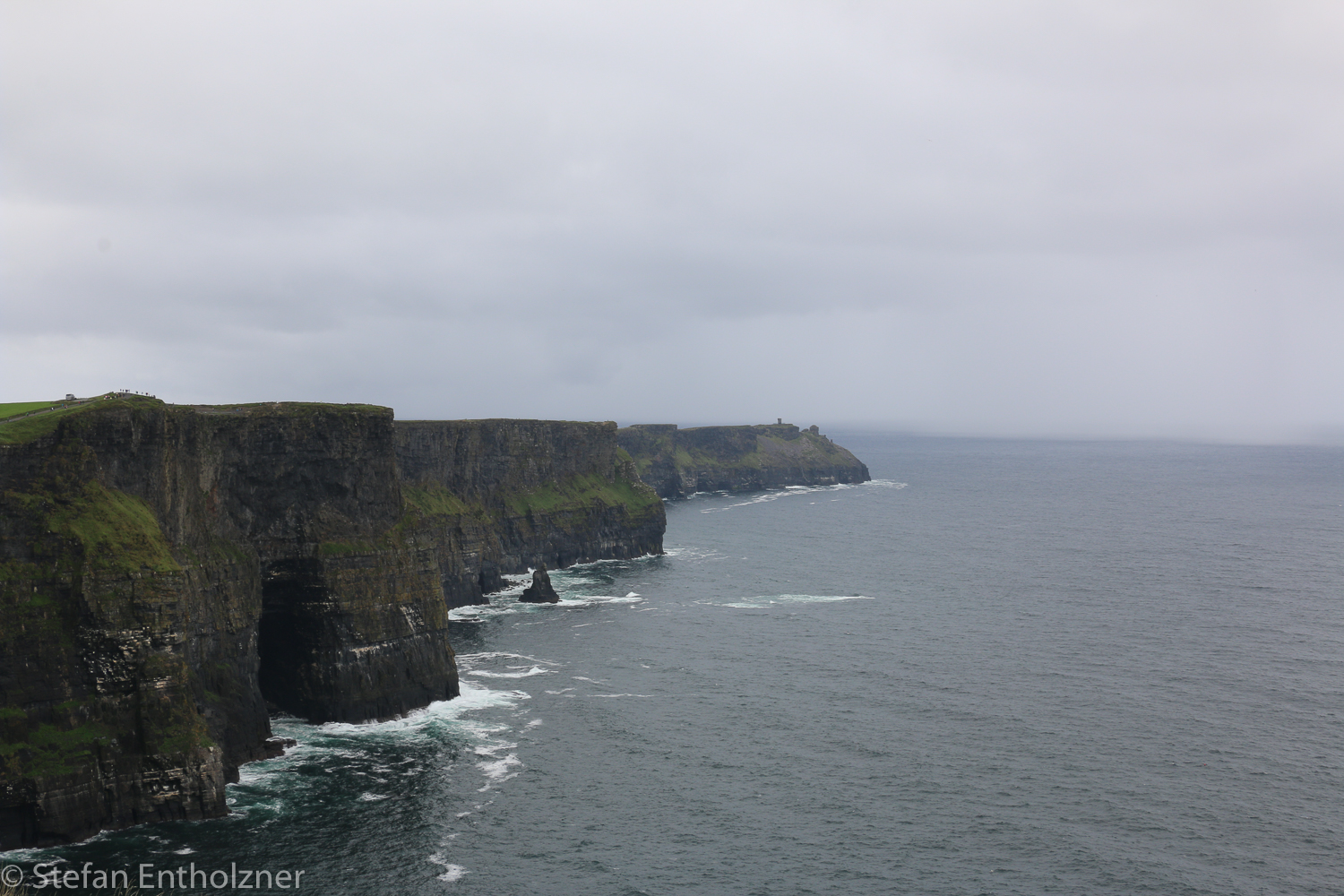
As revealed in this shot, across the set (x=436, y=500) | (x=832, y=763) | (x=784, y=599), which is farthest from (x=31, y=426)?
(x=784, y=599)

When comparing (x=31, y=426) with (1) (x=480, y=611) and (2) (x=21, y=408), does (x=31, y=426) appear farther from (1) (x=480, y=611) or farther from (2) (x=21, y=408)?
(1) (x=480, y=611)

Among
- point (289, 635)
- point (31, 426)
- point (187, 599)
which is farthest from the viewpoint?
point (289, 635)

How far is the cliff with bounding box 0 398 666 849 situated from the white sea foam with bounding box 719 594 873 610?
2127 inches

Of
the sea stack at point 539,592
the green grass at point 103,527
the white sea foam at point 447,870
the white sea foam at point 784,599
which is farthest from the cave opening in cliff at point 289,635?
the white sea foam at point 784,599

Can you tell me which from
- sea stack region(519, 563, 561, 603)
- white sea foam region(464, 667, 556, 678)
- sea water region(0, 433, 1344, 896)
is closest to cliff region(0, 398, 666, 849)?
sea water region(0, 433, 1344, 896)

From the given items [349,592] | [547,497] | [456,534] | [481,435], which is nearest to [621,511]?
[547,497]

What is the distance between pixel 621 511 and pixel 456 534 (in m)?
50.1

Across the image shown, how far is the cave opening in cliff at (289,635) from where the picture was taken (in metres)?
84.0

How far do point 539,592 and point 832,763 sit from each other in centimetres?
7163

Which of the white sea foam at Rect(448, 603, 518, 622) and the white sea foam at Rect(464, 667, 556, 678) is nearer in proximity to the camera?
the white sea foam at Rect(464, 667, 556, 678)

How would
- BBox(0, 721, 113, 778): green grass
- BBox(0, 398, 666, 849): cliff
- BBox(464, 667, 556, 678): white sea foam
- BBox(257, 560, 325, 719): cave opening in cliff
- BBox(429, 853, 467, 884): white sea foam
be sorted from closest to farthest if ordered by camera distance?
BBox(0, 721, 113, 778): green grass → BBox(429, 853, 467, 884): white sea foam → BBox(0, 398, 666, 849): cliff → BBox(257, 560, 325, 719): cave opening in cliff → BBox(464, 667, 556, 678): white sea foam

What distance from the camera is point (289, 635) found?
8506cm

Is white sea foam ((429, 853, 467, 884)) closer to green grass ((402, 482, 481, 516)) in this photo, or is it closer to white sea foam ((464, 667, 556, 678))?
white sea foam ((464, 667, 556, 678))

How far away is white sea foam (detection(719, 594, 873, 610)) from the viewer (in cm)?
13750
